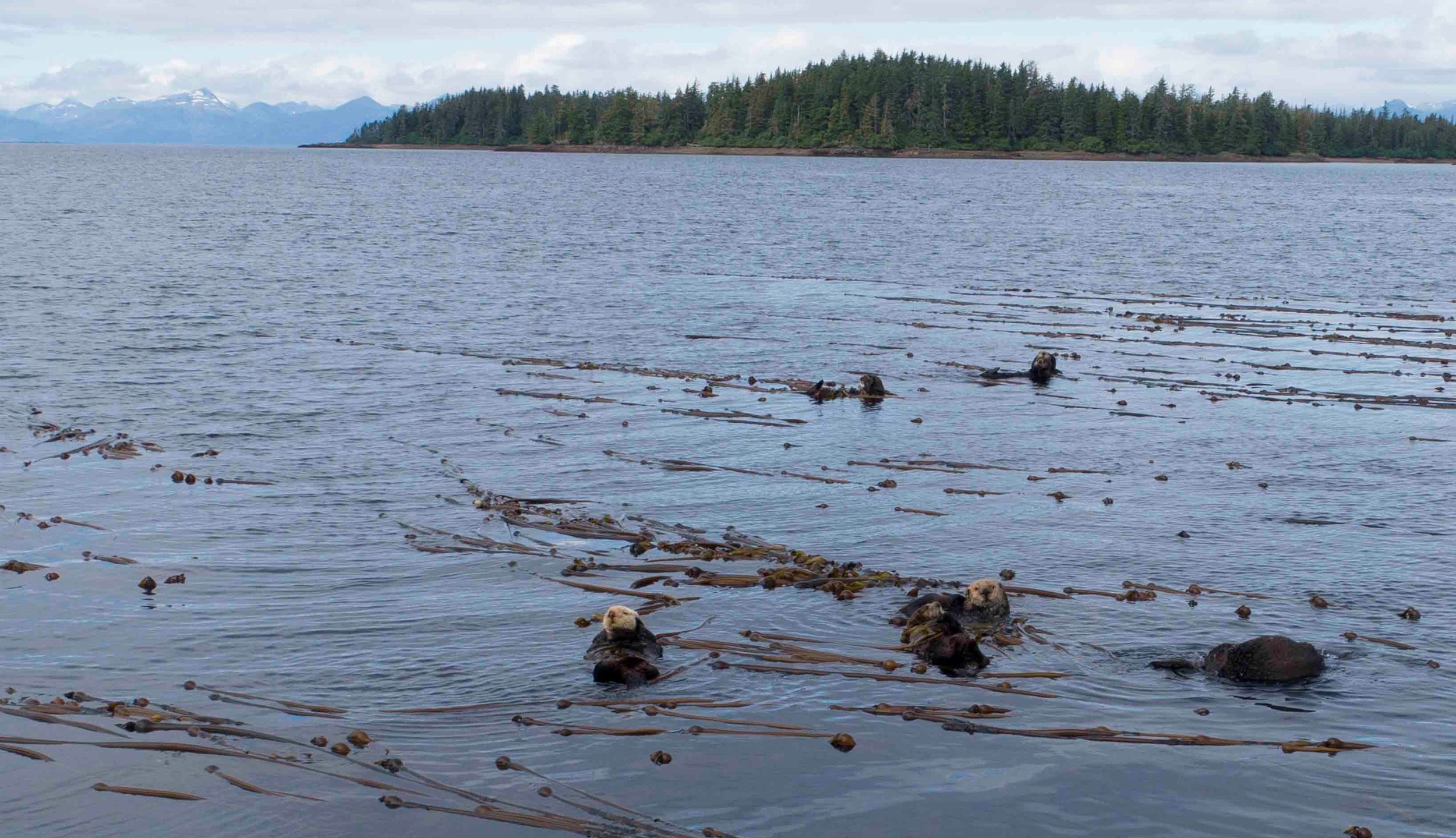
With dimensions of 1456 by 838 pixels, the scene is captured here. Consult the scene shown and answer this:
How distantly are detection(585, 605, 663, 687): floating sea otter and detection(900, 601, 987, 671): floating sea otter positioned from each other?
Answer: 319cm

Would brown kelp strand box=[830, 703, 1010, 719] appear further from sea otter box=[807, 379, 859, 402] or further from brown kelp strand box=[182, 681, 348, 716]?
sea otter box=[807, 379, 859, 402]

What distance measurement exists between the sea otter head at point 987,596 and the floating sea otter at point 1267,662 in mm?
2608

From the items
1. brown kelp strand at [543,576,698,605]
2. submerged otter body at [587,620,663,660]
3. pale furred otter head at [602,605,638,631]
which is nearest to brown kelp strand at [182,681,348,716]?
submerged otter body at [587,620,663,660]

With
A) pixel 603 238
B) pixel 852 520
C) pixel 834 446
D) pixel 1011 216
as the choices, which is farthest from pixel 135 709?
pixel 1011 216

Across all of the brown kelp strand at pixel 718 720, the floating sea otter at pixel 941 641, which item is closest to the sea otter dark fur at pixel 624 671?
the brown kelp strand at pixel 718 720

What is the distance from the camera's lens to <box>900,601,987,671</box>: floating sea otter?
47.6 feet

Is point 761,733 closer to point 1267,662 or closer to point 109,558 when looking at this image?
point 1267,662

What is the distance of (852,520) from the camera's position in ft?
69.0

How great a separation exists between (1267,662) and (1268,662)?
2 centimetres

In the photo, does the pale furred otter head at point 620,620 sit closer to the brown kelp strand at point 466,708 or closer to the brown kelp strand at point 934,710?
the brown kelp strand at point 466,708

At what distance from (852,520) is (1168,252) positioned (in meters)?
64.0

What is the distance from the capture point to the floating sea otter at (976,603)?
15.8 meters

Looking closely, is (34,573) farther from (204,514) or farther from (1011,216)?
(1011,216)

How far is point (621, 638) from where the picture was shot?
14.5 meters
